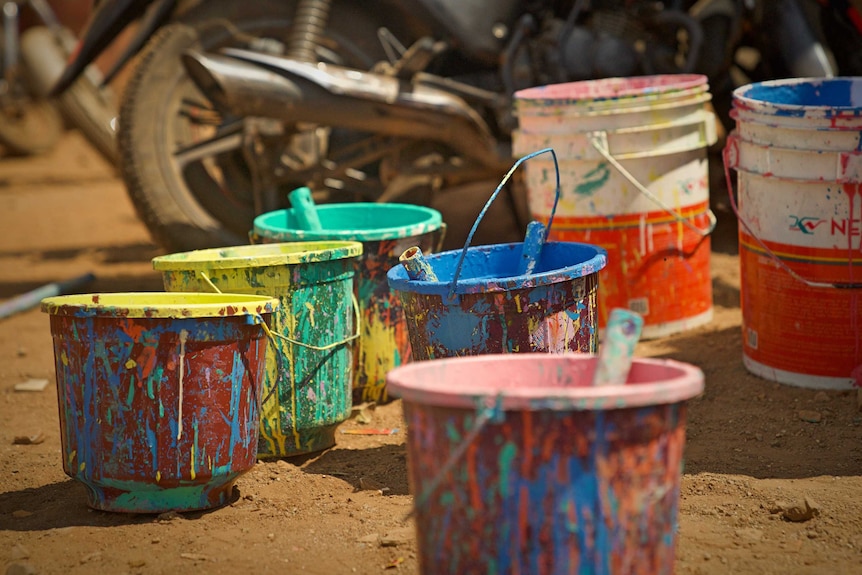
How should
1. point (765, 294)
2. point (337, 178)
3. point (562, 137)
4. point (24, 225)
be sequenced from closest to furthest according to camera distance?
point (765, 294), point (562, 137), point (337, 178), point (24, 225)

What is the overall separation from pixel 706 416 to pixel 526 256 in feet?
2.81

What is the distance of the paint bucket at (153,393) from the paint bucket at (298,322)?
0.28 metres

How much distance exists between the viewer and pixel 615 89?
16.0 feet

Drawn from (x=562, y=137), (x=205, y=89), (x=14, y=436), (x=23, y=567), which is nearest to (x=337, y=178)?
(x=205, y=89)

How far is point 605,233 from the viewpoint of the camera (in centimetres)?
442

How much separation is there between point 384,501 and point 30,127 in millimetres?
9475

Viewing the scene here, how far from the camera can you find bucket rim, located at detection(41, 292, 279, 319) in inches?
113

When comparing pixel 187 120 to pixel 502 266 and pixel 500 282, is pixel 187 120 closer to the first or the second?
pixel 502 266

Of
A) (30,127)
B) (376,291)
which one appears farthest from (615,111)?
(30,127)

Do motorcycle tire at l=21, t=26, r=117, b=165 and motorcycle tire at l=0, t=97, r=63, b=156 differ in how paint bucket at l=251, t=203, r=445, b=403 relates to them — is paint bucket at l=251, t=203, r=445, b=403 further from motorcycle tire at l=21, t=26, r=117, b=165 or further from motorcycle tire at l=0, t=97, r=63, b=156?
motorcycle tire at l=0, t=97, r=63, b=156

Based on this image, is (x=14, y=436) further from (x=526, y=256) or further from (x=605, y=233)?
(x=605, y=233)

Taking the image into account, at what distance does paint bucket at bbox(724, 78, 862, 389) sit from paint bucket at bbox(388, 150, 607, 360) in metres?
0.86

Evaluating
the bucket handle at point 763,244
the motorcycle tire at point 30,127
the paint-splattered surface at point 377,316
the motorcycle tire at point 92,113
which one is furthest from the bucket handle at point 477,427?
the motorcycle tire at point 30,127

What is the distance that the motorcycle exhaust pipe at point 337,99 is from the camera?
4.82 m
